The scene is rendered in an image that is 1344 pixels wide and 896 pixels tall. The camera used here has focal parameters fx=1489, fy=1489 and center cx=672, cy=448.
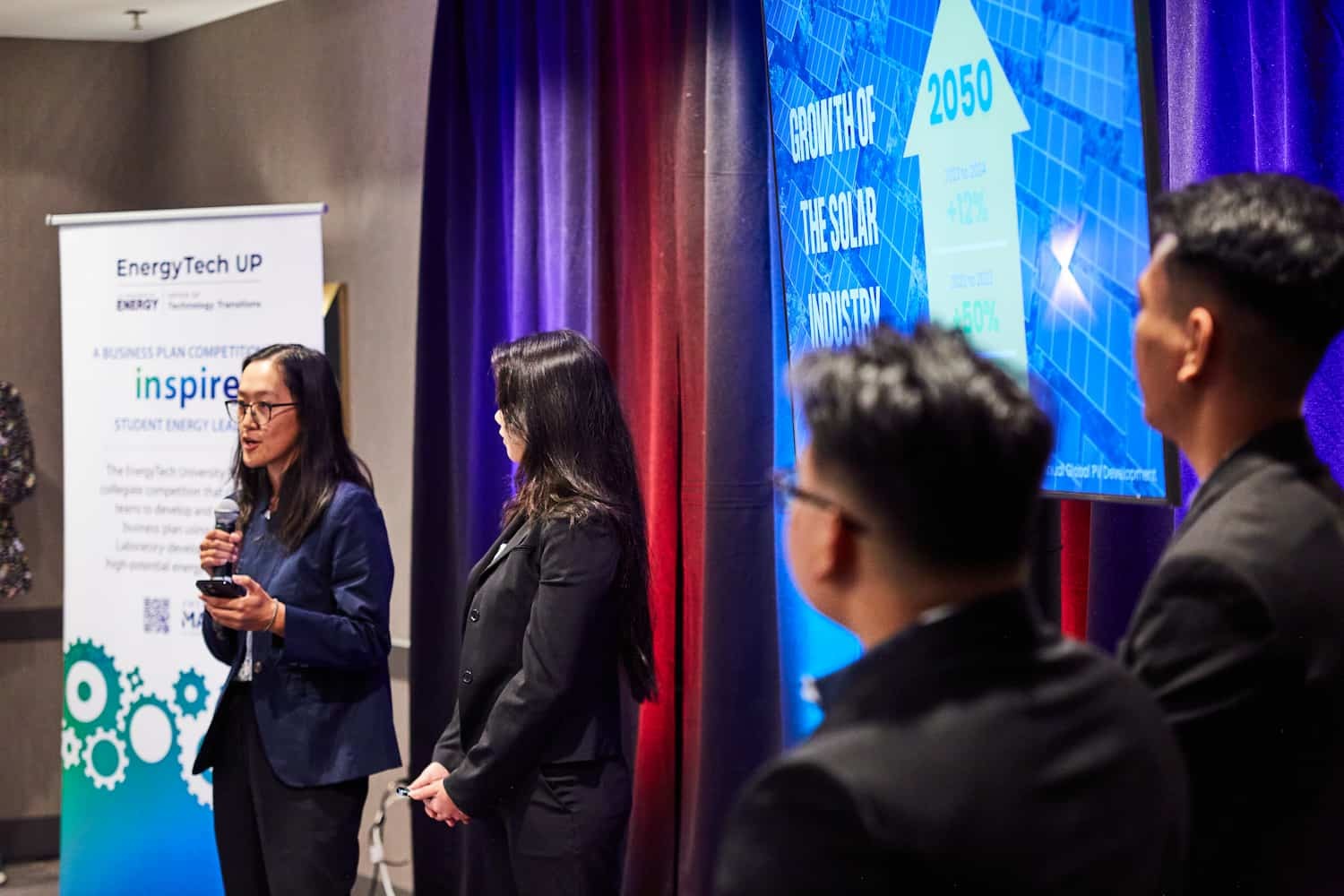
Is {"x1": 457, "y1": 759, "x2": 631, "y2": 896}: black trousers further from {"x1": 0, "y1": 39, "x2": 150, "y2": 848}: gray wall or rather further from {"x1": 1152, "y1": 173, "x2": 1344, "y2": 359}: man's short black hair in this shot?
{"x1": 0, "y1": 39, "x2": 150, "y2": 848}: gray wall

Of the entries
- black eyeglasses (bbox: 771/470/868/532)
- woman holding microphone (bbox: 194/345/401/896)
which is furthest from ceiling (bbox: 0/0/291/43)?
black eyeglasses (bbox: 771/470/868/532)

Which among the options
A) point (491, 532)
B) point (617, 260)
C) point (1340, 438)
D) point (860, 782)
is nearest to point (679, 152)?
point (617, 260)

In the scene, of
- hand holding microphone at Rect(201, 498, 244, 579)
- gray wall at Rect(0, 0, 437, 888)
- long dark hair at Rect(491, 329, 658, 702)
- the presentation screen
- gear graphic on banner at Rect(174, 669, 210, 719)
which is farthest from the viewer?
gray wall at Rect(0, 0, 437, 888)

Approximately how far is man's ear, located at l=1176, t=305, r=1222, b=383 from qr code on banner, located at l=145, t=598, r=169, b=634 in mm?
3643

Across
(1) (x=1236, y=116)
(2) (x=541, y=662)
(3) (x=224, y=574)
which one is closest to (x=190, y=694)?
(3) (x=224, y=574)

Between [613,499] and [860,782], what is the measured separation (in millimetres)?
1643

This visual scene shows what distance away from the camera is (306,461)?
2.99 metres

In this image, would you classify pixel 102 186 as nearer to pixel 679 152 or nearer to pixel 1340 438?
pixel 679 152

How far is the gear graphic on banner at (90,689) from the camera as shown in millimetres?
4406

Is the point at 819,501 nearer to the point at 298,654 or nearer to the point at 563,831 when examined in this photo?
the point at 563,831

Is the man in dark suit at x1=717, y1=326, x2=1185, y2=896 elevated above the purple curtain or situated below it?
below

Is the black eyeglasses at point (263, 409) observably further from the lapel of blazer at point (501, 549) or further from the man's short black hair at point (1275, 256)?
the man's short black hair at point (1275, 256)

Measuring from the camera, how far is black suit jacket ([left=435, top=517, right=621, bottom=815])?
93.8 inches

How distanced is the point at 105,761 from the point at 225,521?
189 centimetres
